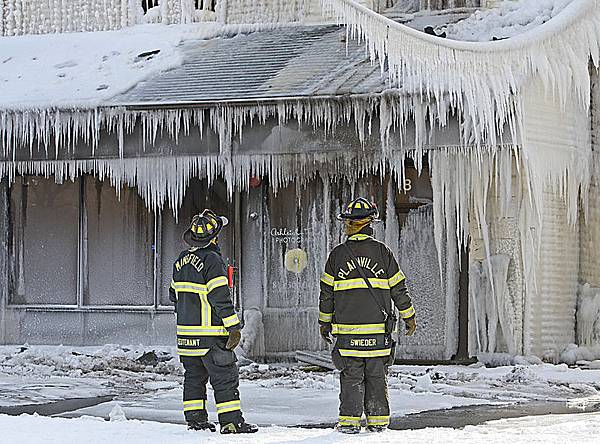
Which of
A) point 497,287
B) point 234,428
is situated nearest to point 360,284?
point 234,428

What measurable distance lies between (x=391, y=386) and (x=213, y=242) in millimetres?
4428

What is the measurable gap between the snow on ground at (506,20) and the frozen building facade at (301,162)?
0.03 m

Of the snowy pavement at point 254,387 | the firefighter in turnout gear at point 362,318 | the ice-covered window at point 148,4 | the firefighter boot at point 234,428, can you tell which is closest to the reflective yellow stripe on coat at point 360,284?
the firefighter in turnout gear at point 362,318

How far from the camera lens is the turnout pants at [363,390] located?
8555 millimetres

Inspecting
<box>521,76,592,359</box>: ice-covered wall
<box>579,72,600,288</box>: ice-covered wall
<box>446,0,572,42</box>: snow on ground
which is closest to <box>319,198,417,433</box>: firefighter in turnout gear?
<box>521,76,592,359</box>: ice-covered wall

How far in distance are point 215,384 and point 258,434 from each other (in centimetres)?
47

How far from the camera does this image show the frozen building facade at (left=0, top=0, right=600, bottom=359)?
14.0m

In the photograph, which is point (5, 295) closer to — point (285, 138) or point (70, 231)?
point (70, 231)

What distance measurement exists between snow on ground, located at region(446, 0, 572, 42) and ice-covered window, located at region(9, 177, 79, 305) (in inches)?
231

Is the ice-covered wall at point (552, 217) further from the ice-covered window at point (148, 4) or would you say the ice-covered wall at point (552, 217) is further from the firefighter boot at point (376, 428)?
the ice-covered window at point (148, 4)

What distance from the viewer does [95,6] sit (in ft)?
59.1

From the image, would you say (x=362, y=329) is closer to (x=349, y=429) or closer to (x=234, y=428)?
(x=349, y=429)

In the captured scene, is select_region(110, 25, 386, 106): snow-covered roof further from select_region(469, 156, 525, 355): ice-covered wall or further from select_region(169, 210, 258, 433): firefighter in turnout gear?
select_region(169, 210, 258, 433): firefighter in turnout gear

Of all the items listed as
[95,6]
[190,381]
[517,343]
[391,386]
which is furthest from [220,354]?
[95,6]
